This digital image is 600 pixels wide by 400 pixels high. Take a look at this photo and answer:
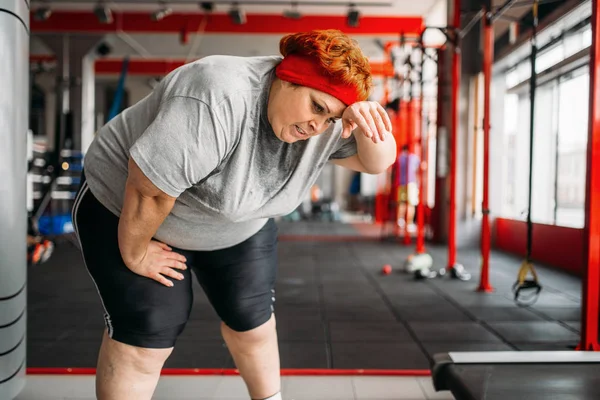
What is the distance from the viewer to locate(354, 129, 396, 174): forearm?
1.13 meters

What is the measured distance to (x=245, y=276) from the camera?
1.25 metres

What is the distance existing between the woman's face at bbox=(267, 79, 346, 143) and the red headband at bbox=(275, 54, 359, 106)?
0.04ft

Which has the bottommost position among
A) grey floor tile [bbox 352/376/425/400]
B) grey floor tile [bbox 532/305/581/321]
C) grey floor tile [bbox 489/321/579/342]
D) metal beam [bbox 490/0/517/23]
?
grey floor tile [bbox 532/305/581/321]

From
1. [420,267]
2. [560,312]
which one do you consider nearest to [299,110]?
[560,312]

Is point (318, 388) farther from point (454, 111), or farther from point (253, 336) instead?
point (454, 111)

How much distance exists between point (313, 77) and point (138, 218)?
1.39 ft

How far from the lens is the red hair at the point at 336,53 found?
939mm

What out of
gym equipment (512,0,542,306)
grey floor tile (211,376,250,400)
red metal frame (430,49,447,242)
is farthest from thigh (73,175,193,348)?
red metal frame (430,49,447,242)

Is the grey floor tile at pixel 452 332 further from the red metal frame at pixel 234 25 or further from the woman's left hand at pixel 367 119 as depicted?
the red metal frame at pixel 234 25

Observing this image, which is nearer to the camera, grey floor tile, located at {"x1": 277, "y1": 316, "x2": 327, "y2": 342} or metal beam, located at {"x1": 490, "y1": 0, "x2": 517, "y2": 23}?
grey floor tile, located at {"x1": 277, "y1": 316, "x2": 327, "y2": 342}

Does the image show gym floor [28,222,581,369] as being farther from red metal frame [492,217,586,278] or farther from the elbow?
the elbow

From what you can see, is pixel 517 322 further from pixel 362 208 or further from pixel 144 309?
pixel 362 208

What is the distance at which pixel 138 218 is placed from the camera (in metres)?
1.01

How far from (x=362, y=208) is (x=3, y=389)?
11.5 m
